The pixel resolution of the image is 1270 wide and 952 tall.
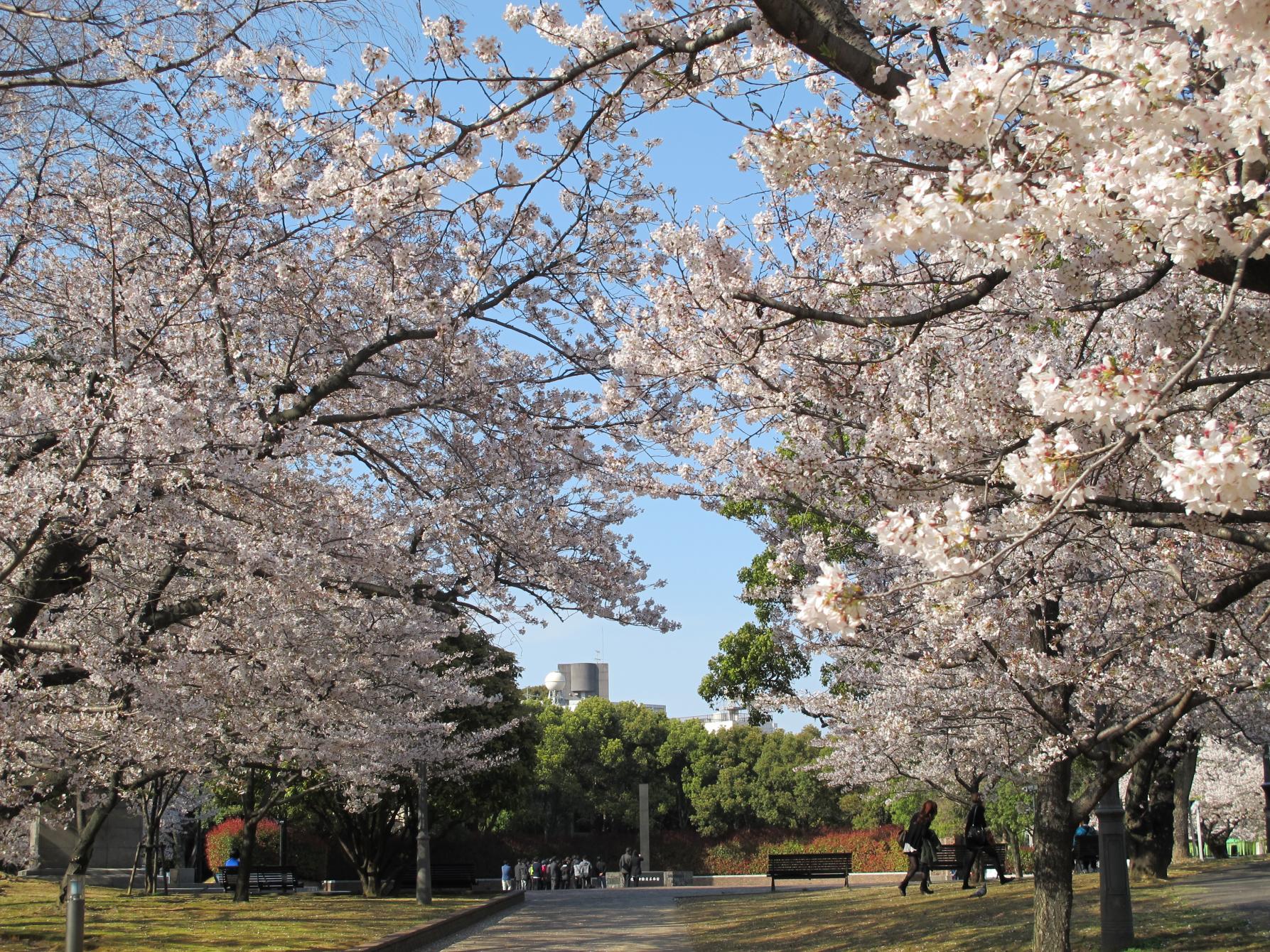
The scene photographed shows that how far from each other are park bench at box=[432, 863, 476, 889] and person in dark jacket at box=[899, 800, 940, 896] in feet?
42.3

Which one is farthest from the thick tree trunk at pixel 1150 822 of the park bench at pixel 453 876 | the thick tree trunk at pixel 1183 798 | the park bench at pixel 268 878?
the park bench at pixel 268 878

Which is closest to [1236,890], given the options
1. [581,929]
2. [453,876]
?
[581,929]

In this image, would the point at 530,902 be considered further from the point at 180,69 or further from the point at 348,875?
the point at 180,69

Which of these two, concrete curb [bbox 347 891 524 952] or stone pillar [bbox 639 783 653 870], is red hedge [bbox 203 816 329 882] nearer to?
stone pillar [bbox 639 783 653 870]

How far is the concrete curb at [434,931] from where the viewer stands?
10.6 m

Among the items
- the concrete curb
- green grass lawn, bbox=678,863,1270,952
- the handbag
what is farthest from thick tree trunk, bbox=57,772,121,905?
the handbag

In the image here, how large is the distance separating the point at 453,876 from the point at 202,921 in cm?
1300

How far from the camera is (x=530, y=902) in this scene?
2281 centimetres

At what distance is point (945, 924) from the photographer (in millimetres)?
11781

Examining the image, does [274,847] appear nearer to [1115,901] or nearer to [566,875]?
[566,875]

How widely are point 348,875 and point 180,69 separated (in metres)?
33.1

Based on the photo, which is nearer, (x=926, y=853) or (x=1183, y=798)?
(x=926, y=853)

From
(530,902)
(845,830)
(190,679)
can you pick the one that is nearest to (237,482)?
(190,679)

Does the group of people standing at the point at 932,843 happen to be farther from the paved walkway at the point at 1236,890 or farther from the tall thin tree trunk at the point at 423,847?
the tall thin tree trunk at the point at 423,847
